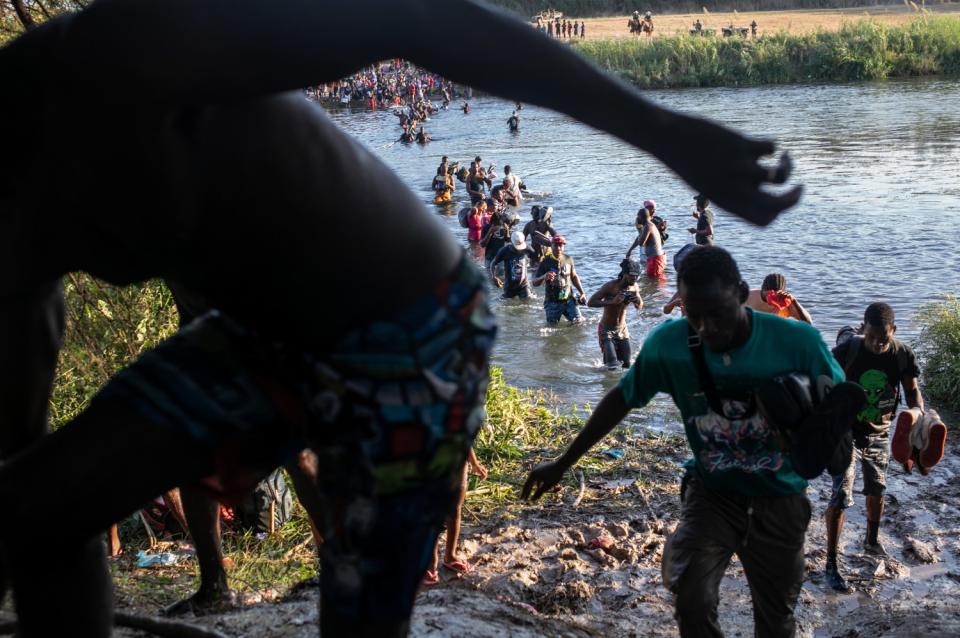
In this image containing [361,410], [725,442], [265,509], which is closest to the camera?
[361,410]

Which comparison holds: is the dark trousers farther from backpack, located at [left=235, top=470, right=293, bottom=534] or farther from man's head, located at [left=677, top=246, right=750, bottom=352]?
backpack, located at [left=235, top=470, right=293, bottom=534]

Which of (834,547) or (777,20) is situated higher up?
(777,20)

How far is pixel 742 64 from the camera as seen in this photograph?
4762 cm

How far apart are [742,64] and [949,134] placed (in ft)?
64.0

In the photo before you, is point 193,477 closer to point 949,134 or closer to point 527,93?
point 527,93

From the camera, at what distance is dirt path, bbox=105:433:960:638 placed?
208 inches

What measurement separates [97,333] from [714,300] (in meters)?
3.55

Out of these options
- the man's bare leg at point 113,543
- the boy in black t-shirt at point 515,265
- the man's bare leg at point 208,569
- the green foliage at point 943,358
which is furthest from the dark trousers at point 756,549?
the boy in black t-shirt at point 515,265

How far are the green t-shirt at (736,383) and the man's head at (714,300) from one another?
2.3 inches

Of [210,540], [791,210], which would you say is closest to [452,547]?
[210,540]

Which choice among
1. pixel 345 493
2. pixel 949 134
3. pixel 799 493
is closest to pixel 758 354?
pixel 799 493

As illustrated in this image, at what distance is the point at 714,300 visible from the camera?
3607mm

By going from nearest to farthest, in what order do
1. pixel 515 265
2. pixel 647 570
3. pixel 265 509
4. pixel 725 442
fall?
pixel 725 442
pixel 265 509
pixel 647 570
pixel 515 265

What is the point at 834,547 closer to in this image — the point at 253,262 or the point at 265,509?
the point at 265,509
